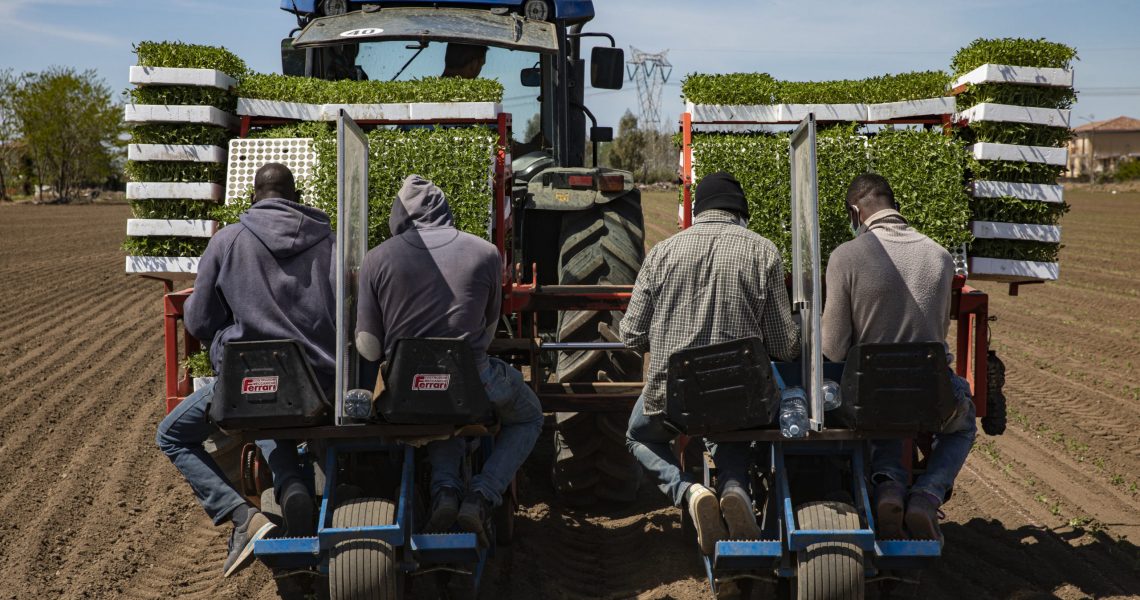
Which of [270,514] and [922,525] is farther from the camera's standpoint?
[270,514]

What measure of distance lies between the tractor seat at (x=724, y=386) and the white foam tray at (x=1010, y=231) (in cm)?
210

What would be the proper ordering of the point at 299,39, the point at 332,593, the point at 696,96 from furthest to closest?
the point at 299,39 < the point at 696,96 < the point at 332,593

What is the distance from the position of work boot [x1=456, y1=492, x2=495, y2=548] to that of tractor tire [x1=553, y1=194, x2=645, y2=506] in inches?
59.5

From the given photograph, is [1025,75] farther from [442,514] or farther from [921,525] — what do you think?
[442,514]

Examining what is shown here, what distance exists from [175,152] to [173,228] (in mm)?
423

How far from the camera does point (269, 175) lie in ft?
15.3

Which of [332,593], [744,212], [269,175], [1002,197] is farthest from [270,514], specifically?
[1002,197]

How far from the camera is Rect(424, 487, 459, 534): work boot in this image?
14.7ft

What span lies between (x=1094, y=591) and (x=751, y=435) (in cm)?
196

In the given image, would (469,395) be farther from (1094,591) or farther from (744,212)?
(1094,591)

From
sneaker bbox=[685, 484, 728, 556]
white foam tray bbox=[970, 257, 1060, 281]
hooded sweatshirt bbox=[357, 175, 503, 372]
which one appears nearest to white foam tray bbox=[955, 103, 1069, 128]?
white foam tray bbox=[970, 257, 1060, 281]

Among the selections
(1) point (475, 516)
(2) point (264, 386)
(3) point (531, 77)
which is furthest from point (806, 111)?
(2) point (264, 386)

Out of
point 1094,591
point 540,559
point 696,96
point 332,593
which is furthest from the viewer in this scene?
point 696,96

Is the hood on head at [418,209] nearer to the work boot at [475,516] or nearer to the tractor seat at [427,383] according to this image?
the tractor seat at [427,383]
